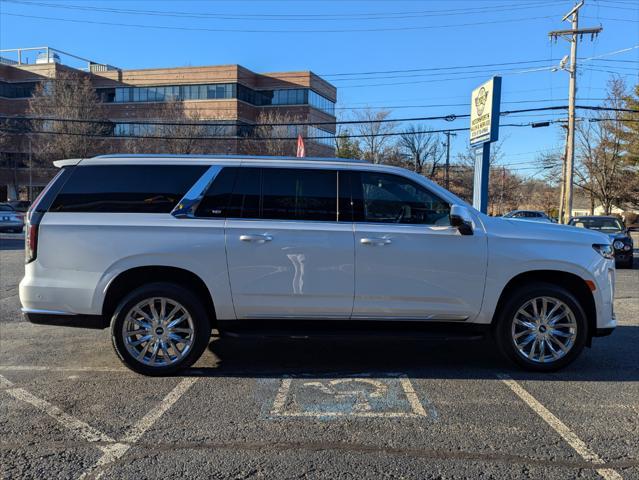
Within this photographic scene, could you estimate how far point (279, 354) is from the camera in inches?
225

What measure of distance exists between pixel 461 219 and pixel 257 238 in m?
1.87

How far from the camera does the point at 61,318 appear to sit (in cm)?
486

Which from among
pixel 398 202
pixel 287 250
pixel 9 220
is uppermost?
pixel 398 202

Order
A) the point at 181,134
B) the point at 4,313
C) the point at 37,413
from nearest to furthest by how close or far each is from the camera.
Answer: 1. the point at 37,413
2. the point at 4,313
3. the point at 181,134

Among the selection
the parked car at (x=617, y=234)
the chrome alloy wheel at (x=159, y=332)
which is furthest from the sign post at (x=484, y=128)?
the chrome alloy wheel at (x=159, y=332)

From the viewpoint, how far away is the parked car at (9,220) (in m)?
25.6

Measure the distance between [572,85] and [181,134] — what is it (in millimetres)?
29779

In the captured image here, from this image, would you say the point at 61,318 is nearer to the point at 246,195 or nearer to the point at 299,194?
the point at 246,195

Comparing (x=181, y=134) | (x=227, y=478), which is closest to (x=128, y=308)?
(x=227, y=478)

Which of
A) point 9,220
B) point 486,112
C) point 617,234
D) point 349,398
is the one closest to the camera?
point 349,398

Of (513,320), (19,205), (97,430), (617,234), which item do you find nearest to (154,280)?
(97,430)

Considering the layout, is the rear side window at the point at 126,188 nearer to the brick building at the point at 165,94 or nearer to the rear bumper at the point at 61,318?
the rear bumper at the point at 61,318

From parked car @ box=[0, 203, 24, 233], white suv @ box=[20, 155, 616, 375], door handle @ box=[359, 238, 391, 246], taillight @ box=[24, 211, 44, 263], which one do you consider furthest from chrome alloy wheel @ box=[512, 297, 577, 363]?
parked car @ box=[0, 203, 24, 233]

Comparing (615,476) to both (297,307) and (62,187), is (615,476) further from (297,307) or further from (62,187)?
(62,187)
